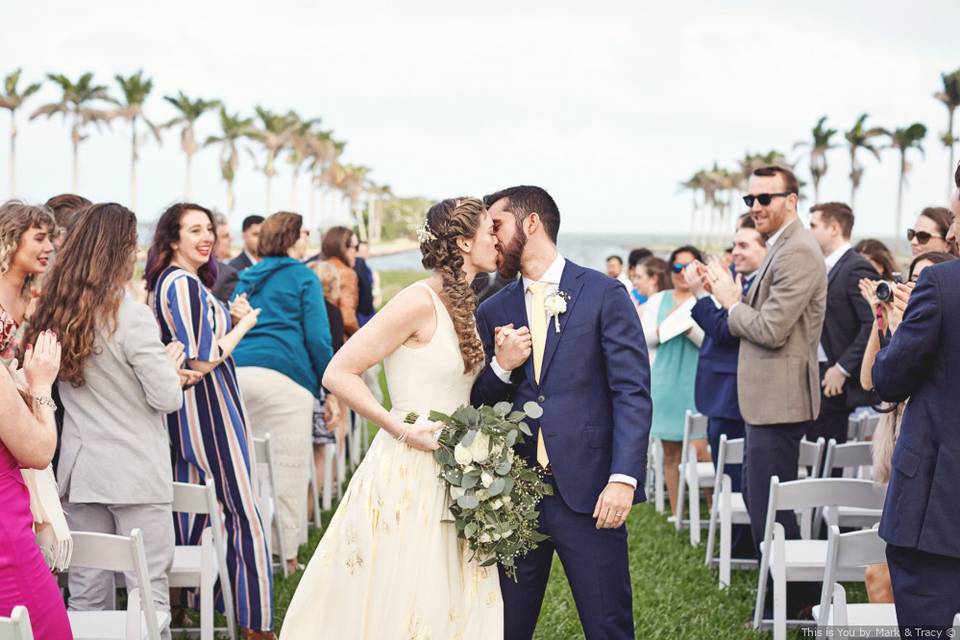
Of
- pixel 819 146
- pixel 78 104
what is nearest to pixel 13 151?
pixel 78 104

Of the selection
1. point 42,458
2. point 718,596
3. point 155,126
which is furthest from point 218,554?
point 155,126

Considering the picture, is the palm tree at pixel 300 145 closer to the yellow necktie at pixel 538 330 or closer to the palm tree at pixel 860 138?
the palm tree at pixel 860 138

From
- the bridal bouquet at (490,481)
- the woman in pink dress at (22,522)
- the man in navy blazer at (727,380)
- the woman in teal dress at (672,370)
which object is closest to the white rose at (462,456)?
the bridal bouquet at (490,481)

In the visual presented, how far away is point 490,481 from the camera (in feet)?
11.3

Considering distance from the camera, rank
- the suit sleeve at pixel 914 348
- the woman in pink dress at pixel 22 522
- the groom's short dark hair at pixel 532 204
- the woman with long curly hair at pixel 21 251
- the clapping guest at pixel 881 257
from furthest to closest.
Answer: the clapping guest at pixel 881 257, the woman with long curly hair at pixel 21 251, the groom's short dark hair at pixel 532 204, the suit sleeve at pixel 914 348, the woman in pink dress at pixel 22 522

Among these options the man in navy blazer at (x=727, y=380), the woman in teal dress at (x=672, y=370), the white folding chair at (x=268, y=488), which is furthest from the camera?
the woman in teal dress at (x=672, y=370)

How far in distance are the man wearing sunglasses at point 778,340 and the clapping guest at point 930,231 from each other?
563mm

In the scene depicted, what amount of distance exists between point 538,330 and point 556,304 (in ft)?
0.52

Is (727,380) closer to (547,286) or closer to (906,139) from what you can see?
(547,286)

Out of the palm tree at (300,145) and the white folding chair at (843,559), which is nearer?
the white folding chair at (843,559)

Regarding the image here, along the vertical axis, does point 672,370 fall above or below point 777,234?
below

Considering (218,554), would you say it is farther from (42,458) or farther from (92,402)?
(42,458)

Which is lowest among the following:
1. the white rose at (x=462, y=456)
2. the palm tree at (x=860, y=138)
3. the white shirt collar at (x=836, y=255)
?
the white rose at (x=462, y=456)

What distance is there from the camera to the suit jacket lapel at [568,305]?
Result: 3705mm
